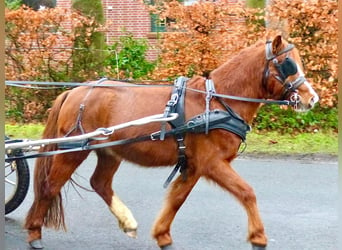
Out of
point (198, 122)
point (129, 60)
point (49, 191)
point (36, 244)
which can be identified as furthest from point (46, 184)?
point (129, 60)

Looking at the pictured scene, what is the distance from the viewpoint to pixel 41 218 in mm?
5605

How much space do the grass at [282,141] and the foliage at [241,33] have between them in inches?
27.9

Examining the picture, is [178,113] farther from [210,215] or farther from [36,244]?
[210,215]

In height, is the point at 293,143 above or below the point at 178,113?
below

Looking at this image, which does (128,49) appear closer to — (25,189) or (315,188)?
(315,188)

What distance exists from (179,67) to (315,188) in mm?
4947

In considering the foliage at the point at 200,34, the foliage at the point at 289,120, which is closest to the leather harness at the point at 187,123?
the foliage at the point at 200,34

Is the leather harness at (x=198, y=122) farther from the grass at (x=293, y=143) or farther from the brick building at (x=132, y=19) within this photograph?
the brick building at (x=132, y=19)

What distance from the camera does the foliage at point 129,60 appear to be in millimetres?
14820

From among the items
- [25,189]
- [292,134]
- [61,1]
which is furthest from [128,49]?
[25,189]

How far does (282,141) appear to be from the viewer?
1144 cm

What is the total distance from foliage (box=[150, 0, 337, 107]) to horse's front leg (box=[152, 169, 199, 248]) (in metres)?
6.50

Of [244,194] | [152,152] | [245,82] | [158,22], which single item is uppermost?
[158,22]

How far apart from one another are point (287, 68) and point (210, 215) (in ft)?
7.66
